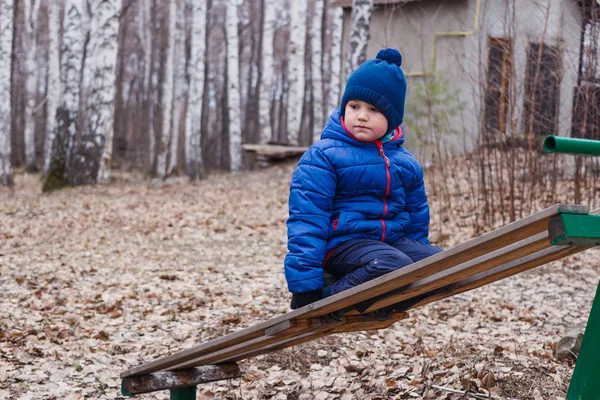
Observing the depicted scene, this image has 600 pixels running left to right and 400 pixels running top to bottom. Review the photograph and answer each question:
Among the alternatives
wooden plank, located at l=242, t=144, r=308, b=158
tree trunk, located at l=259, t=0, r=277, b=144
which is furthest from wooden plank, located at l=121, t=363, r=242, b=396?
tree trunk, located at l=259, t=0, r=277, b=144

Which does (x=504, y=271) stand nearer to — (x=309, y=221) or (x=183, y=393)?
(x=309, y=221)

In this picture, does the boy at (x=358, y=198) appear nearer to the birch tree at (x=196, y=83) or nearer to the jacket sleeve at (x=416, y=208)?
the jacket sleeve at (x=416, y=208)

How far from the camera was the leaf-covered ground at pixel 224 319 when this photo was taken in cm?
464

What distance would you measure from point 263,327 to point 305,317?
→ 0.71 feet

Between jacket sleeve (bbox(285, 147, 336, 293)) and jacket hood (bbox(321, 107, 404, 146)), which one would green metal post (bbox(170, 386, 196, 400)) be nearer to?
jacket sleeve (bbox(285, 147, 336, 293))

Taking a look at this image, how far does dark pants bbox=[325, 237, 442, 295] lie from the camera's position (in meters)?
3.03

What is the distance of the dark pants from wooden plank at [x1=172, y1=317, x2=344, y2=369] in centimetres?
14

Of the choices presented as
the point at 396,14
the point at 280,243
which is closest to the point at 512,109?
the point at 280,243

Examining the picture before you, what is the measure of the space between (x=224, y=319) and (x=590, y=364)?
13.3ft

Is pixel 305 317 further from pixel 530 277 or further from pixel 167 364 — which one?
pixel 530 277

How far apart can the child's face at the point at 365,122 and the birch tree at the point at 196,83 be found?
17328 mm

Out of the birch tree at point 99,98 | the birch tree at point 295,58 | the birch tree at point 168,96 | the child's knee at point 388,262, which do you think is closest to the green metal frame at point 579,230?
the child's knee at point 388,262

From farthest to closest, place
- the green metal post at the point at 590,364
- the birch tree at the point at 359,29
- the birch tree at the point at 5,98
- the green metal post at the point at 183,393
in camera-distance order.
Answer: the birch tree at the point at 5,98 → the birch tree at the point at 359,29 → the green metal post at the point at 183,393 → the green metal post at the point at 590,364

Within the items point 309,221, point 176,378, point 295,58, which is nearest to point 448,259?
point 309,221
